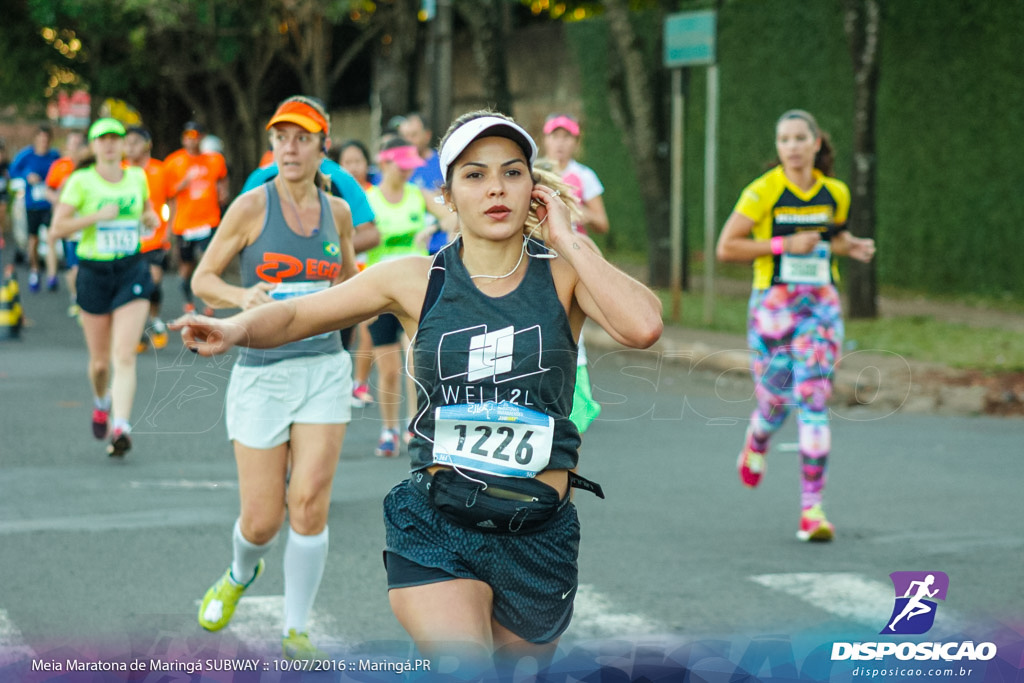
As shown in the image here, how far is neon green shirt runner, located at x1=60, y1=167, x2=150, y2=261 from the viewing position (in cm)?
991

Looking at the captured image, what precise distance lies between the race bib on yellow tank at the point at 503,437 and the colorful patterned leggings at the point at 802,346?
13.7 feet

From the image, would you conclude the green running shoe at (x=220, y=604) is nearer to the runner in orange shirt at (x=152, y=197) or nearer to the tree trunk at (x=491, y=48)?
the runner in orange shirt at (x=152, y=197)

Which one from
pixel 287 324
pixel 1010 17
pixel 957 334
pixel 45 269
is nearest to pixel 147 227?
pixel 287 324

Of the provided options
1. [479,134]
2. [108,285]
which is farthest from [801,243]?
[108,285]

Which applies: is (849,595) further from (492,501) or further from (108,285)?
(108,285)

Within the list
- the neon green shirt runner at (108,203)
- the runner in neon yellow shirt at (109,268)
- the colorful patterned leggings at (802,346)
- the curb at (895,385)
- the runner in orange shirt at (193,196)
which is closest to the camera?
the colorful patterned leggings at (802,346)

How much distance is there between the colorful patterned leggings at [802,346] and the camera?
25.4 feet

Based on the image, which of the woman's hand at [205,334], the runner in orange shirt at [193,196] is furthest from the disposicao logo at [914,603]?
the runner in orange shirt at [193,196]

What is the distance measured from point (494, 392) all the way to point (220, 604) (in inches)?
95.8

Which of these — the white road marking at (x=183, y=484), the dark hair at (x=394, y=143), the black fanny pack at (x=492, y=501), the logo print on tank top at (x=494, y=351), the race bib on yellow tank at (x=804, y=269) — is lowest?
the white road marking at (x=183, y=484)

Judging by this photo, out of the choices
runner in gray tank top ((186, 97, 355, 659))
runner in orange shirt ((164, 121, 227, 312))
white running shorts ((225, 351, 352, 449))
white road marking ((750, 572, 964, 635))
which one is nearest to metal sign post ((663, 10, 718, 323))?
runner in orange shirt ((164, 121, 227, 312))

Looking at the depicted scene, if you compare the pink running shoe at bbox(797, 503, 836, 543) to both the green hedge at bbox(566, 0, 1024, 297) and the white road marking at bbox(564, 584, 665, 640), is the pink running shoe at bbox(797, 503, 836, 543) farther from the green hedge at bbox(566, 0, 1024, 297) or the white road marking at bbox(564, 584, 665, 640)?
the green hedge at bbox(566, 0, 1024, 297)

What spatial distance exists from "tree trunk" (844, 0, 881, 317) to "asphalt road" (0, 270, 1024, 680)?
533 cm

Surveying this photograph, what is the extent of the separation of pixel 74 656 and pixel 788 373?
421cm
